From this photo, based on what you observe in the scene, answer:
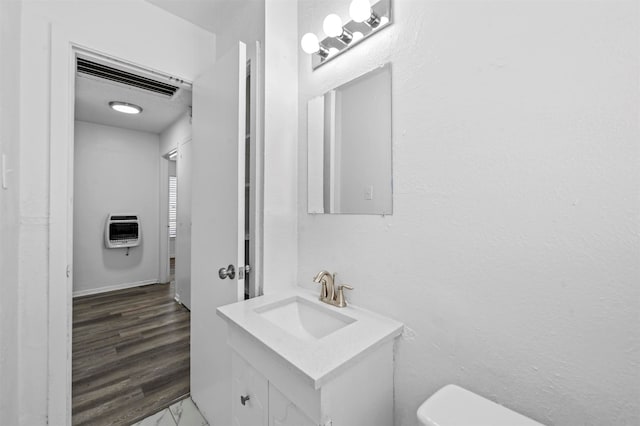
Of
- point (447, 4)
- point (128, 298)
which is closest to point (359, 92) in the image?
point (447, 4)

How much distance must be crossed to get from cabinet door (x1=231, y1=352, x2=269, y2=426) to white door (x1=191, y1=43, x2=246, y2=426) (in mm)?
278

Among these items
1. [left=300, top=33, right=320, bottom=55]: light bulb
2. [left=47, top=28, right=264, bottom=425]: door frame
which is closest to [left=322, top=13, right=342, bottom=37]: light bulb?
[left=300, top=33, right=320, bottom=55]: light bulb

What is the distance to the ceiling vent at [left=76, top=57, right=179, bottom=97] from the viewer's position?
5.97 feet

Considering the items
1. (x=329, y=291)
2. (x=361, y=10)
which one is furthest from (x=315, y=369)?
(x=361, y=10)

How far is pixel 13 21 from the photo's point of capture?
111cm

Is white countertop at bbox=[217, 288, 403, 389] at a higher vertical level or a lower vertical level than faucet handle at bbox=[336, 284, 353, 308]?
lower

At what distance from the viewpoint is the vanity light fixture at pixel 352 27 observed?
100 centimetres

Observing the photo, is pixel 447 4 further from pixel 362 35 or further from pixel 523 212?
pixel 523 212

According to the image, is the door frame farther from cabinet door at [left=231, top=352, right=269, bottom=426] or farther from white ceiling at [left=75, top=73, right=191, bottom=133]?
white ceiling at [left=75, top=73, right=191, bottom=133]

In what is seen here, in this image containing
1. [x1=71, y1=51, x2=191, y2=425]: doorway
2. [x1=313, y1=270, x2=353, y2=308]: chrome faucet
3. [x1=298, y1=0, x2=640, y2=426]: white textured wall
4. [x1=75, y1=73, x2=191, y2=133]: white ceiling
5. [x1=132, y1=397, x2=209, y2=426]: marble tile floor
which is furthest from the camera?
[x1=75, y1=73, x2=191, y2=133]: white ceiling

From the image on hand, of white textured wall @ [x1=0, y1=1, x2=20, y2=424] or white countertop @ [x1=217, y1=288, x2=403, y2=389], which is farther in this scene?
white textured wall @ [x1=0, y1=1, x2=20, y2=424]

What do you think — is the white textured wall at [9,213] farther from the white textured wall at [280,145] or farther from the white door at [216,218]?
the white textured wall at [280,145]

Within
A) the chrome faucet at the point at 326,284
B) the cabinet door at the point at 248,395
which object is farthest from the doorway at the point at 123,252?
Result: the chrome faucet at the point at 326,284

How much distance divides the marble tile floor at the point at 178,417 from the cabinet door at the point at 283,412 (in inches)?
40.4
